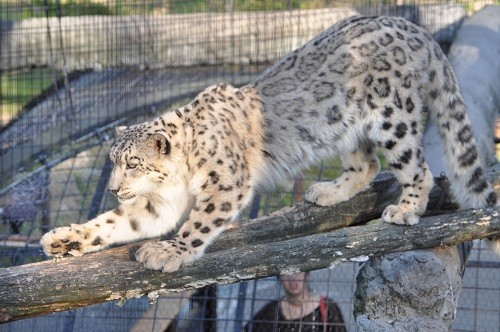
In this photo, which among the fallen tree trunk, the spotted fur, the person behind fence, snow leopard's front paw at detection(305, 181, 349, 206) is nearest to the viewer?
the fallen tree trunk

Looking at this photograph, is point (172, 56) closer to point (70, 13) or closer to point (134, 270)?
point (70, 13)

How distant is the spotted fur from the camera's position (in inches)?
206

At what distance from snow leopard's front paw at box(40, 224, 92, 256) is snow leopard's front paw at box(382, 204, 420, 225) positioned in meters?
1.58

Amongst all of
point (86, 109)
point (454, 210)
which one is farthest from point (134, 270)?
point (86, 109)

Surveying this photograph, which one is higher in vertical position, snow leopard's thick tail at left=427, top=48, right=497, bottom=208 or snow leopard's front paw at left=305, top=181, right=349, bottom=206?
snow leopard's thick tail at left=427, top=48, right=497, bottom=208

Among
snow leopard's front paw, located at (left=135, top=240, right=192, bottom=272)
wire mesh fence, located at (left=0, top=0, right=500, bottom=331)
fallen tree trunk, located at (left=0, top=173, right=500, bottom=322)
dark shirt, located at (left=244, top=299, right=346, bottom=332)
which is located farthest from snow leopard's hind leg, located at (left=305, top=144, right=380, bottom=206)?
wire mesh fence, located at (left=0, top=0, right=500, bottom=331)

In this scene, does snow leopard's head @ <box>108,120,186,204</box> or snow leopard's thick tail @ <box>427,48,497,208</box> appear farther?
snow leopard's thick tail @ <box>427,48,497,208</box>

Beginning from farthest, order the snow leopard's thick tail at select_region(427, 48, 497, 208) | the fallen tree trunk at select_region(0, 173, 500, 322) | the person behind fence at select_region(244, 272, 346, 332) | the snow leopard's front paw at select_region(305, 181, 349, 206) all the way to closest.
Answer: the person behind fence at select_region(244, 272, 346, 332) → the snow leopard's front paw at select_region(305, 181, 349, 206) → the snow leopard's thick tail at select_region(427, 48, 497, 208) → the fallen tree trunk at select_region(0, 173, 500, 322)

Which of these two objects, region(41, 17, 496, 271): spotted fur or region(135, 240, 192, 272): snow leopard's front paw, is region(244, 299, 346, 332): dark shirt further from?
region(135, 240, 192, 272): snow leopard's front paw

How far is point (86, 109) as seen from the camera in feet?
28.2

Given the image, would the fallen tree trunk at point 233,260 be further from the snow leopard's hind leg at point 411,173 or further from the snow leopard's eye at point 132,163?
the snow leopard's eye at point 132,163

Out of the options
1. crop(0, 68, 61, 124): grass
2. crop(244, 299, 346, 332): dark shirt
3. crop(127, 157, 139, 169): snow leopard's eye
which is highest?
crop(127, 157, 139, 169): snow leopard's eye

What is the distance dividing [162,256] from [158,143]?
0.67m

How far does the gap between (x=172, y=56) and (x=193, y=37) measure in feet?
0.86
